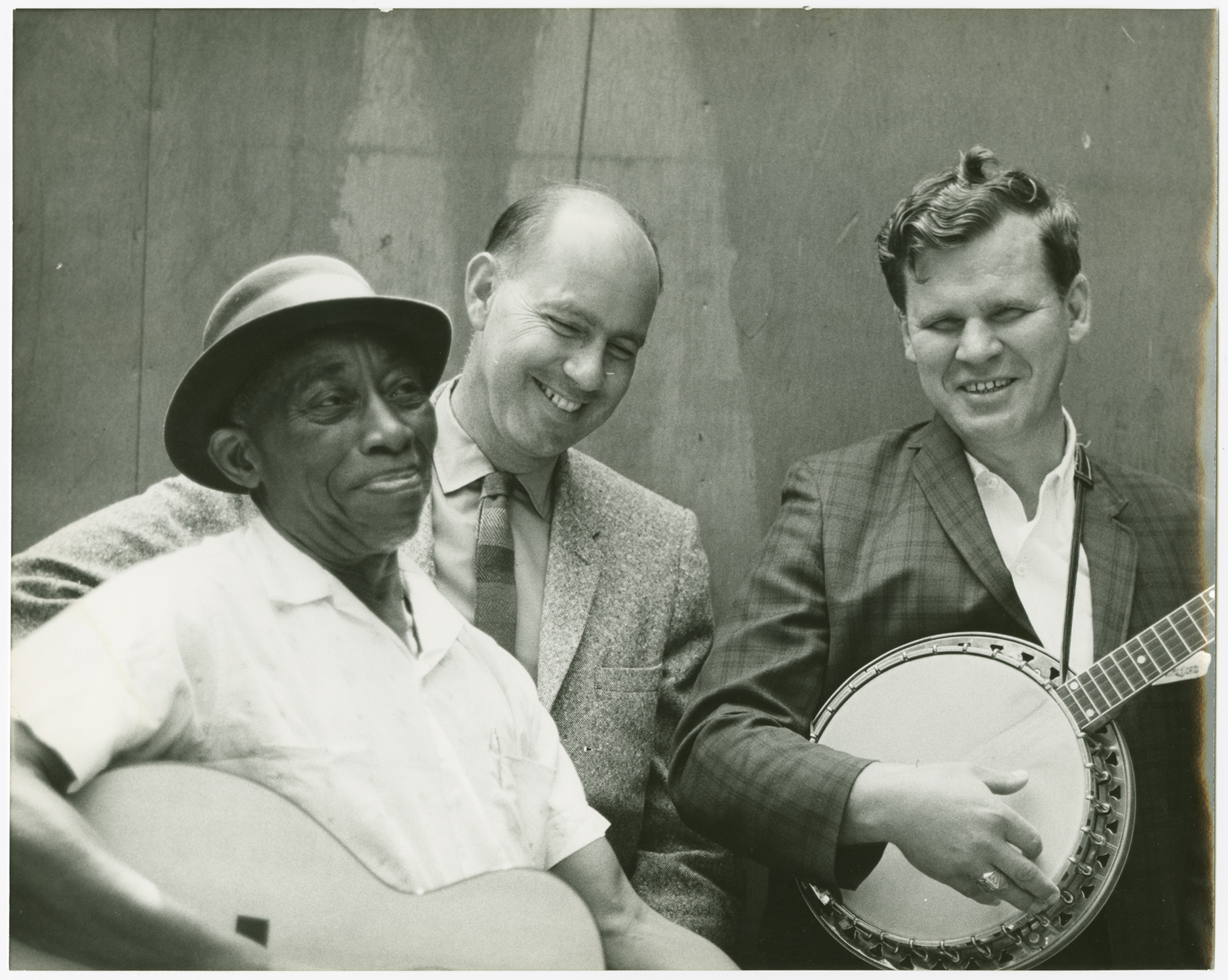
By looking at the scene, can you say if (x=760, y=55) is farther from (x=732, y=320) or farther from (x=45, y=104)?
(x=45, y=104)

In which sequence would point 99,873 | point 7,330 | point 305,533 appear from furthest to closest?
point 7,330
point 305,533
point 99,873

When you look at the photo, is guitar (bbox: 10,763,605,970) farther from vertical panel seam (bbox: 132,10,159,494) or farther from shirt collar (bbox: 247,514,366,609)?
vertical panel seam (bbox: 132,10,159,494)

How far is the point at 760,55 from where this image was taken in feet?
10.4

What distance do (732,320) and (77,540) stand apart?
4.97 ft

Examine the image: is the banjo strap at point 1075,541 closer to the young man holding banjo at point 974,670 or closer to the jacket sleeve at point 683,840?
the young man holding banjo at point 974,670

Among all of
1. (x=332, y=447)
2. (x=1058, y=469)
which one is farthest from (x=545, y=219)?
(x=1058, y=469)

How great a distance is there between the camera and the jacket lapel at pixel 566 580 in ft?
9.50

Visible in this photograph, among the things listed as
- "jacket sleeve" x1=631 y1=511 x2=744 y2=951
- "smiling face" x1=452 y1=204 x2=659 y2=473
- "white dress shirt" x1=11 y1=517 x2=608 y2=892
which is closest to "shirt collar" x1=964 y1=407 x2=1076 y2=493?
"jacket sleeve" x1=631 y1=511 x2=744 y2=951

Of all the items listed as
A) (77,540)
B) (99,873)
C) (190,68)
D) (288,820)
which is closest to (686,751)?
(288,820)

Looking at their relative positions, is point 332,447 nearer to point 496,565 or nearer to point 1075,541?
point 496,565

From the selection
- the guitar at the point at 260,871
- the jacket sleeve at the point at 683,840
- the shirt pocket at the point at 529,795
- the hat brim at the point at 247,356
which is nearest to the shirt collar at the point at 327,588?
the hat brim at the point at 247,356

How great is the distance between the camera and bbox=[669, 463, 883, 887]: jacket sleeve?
274cm

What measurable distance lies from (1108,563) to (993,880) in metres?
0.73

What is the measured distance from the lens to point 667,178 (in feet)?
10.2
